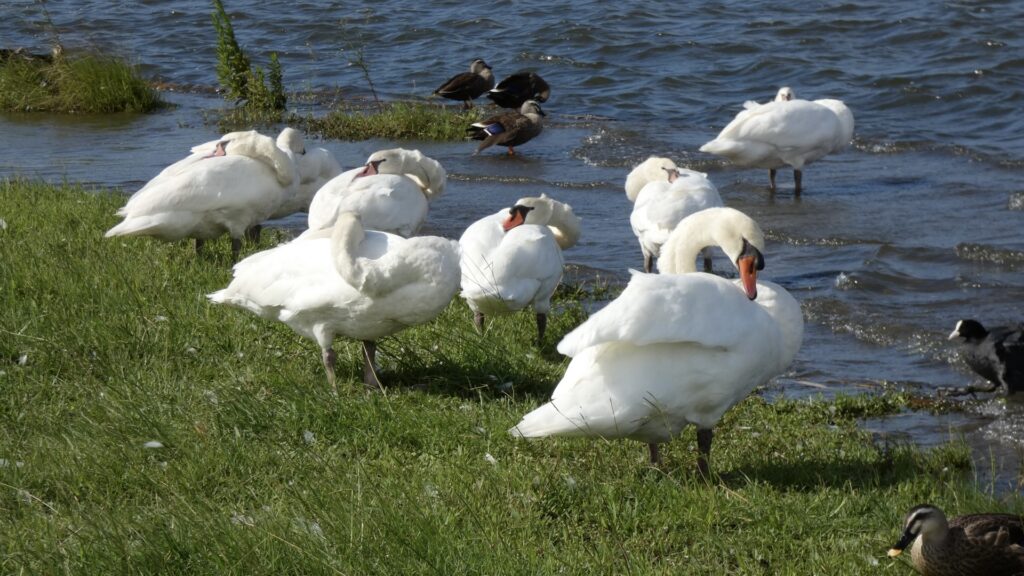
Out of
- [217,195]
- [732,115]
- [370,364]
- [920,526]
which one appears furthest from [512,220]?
[732,115]

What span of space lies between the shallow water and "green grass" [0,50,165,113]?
0.36 meters

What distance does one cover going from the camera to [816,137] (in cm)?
1320

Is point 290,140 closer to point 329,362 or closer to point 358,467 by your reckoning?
point 329,362

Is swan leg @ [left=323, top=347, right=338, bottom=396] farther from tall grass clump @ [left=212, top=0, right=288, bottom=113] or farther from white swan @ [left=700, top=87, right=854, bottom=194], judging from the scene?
tall grass clump @ [left=212, top=0, right=288, bottom=113]

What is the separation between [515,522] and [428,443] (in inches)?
40.0

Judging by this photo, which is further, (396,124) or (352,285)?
(396,124)

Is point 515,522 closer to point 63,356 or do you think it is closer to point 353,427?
point 353,427

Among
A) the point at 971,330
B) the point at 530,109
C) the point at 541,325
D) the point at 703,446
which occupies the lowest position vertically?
the point at 530,109

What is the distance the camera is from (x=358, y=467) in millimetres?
4883

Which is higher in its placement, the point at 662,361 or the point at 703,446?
the point at 662,361

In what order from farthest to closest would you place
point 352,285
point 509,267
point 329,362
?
1. point 509,267
2. point 329,362
3. point 352,285

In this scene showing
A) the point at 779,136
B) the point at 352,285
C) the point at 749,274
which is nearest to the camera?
the point at 749,274

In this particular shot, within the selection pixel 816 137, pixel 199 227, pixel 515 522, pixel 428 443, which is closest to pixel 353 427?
pixel 428 443

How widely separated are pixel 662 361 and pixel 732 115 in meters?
12.3
